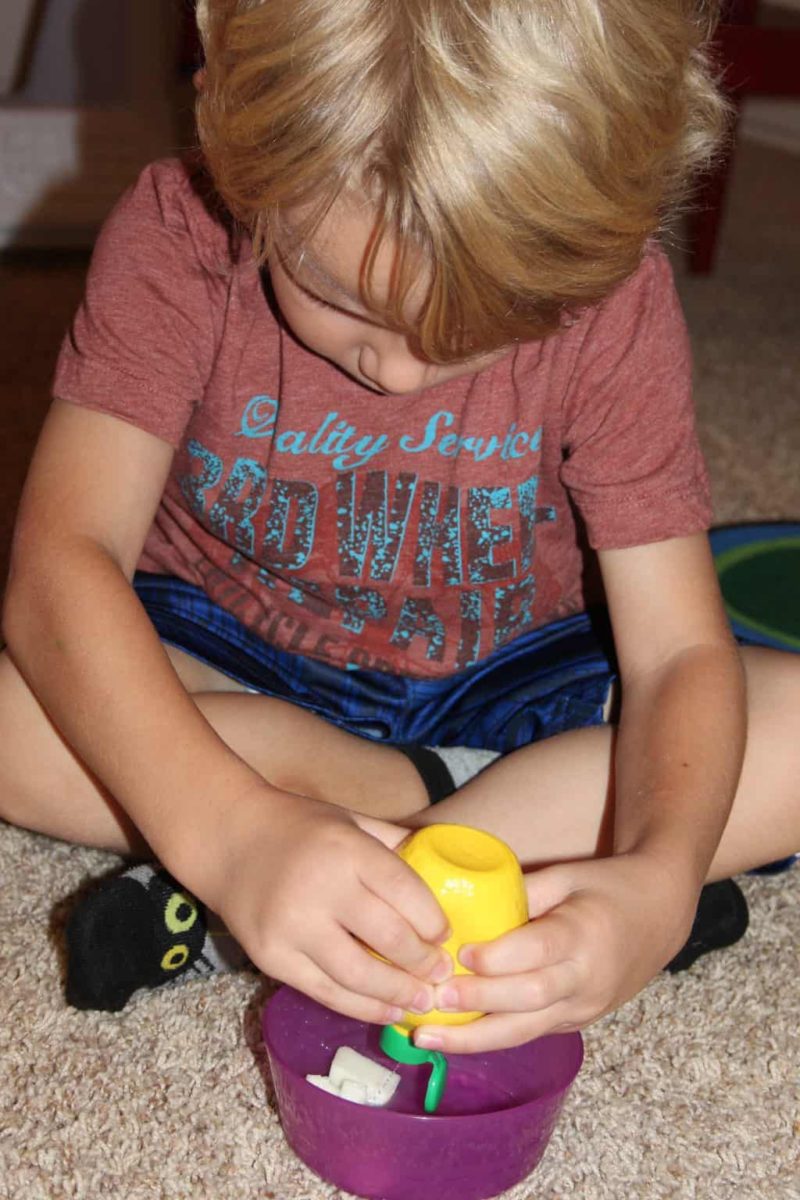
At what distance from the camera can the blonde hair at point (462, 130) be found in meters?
0.60

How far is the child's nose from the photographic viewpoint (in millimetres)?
673

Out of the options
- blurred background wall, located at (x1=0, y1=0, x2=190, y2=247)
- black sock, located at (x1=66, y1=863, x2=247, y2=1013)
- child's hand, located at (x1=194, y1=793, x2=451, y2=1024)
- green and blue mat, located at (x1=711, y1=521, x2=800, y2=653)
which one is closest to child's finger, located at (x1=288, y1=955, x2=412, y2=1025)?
child's hand, located at (x1=194, y1=793, x2=451, y2=1024)

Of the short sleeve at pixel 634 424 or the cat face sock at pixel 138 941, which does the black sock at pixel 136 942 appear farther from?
the short sleeve at pixel 634 424

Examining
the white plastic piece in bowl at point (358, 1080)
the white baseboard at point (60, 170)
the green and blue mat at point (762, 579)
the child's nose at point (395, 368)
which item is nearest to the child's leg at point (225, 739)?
the white plastic piece in bowl at point (358, 1080)

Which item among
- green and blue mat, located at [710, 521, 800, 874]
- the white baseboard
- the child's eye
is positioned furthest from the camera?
the white baseboard

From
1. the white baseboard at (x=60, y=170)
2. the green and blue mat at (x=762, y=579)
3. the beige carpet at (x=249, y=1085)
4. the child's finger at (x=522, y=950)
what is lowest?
the white baseboard at (x=60, y=170)

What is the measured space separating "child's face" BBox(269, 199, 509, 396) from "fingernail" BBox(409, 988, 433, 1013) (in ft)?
0.88

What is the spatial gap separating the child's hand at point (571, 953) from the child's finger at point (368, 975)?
0.04 ft

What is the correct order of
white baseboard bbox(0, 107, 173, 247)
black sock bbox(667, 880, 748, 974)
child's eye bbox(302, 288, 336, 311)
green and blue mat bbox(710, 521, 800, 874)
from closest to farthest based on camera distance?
child's eye bbox(302, 288, 336, 311)
black sock bbox(667, 880, 748, 974)
green and blue mat bbox(710, 521, 800, 874)
white baseboard bbox(0, 107, 173, 247)

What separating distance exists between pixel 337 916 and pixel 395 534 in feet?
1.09

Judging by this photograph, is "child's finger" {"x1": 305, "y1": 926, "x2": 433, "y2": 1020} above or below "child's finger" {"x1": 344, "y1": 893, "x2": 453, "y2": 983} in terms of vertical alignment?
below

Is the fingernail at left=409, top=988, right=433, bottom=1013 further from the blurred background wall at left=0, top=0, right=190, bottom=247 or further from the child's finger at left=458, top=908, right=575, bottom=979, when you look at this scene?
the blurred background wall at left=0, top=0, right=190, bottom=247

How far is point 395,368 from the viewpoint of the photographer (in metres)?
0.68

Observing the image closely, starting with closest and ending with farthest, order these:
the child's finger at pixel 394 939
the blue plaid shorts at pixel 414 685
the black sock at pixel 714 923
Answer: the child's finger at pixel 394 939
the black sock at pixel 714 923
the blue plaid shorts at pixel 414 685
